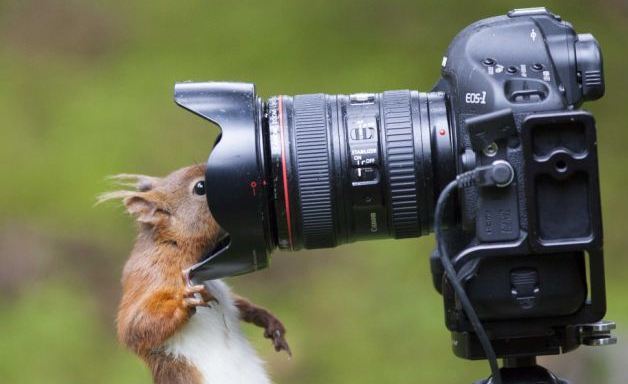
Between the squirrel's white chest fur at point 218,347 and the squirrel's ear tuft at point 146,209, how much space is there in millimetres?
207

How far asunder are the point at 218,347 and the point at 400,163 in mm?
737

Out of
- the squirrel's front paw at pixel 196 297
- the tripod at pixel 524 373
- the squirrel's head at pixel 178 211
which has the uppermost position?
the squirrel's head at pixel 178 211

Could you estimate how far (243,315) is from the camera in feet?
10.9

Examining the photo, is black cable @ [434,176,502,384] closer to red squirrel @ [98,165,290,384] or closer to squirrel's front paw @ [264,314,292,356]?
red squirrel @ [98,165,290,384]

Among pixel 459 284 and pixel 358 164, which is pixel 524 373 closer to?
pixel 459 284

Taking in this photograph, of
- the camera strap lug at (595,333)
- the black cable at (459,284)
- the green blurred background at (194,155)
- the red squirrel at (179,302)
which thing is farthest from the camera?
the green blurred background at (194,155)

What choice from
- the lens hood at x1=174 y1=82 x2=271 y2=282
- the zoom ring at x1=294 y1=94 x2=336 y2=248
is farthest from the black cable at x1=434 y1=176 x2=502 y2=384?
the lens hood at x1=174 y1=82 x2=271 y2=282

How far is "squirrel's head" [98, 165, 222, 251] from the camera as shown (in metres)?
3.10

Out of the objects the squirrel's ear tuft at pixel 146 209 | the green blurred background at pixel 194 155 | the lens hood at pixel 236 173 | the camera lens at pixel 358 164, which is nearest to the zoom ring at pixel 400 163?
the camera lens at pixel 358 164

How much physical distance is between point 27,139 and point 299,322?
1757 millimetres

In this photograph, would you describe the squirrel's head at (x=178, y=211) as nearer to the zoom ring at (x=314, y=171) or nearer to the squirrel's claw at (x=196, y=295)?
the squirrel's claw at (x=196, y=295)

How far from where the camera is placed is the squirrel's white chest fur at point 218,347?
3033mm

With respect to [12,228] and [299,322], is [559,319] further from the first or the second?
[12,228]

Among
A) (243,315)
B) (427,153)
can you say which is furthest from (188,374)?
(427,153)
